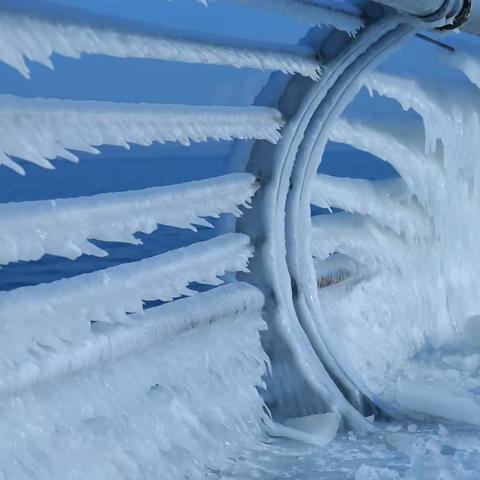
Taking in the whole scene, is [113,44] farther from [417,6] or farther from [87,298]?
[417,6]

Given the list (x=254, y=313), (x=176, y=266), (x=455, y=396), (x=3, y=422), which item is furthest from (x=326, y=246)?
(x=3, y=422)

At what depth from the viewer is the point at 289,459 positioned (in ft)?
5.20

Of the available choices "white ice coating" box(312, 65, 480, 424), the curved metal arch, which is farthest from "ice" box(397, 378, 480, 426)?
the curved metal arch

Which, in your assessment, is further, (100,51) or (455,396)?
(455,396)

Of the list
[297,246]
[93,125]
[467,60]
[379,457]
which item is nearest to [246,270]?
[297,246]

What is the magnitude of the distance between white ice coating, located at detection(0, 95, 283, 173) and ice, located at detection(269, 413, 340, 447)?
63cm

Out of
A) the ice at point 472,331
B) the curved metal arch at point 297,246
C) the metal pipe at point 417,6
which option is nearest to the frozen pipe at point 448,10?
the metal pipe at point 417,6

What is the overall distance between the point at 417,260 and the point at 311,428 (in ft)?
3.09

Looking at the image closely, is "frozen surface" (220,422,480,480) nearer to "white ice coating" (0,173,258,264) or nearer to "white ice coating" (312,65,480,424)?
"white ice coating" (312,65,480,424)

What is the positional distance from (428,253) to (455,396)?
0.76 meters

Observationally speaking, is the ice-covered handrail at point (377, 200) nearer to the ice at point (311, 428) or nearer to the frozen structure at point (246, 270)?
the frozen structure at point (246, 270)

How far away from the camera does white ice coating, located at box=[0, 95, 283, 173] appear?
3.47ft

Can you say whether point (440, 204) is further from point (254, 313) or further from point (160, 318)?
point (160, 318)

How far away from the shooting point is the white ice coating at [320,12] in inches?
55.1
